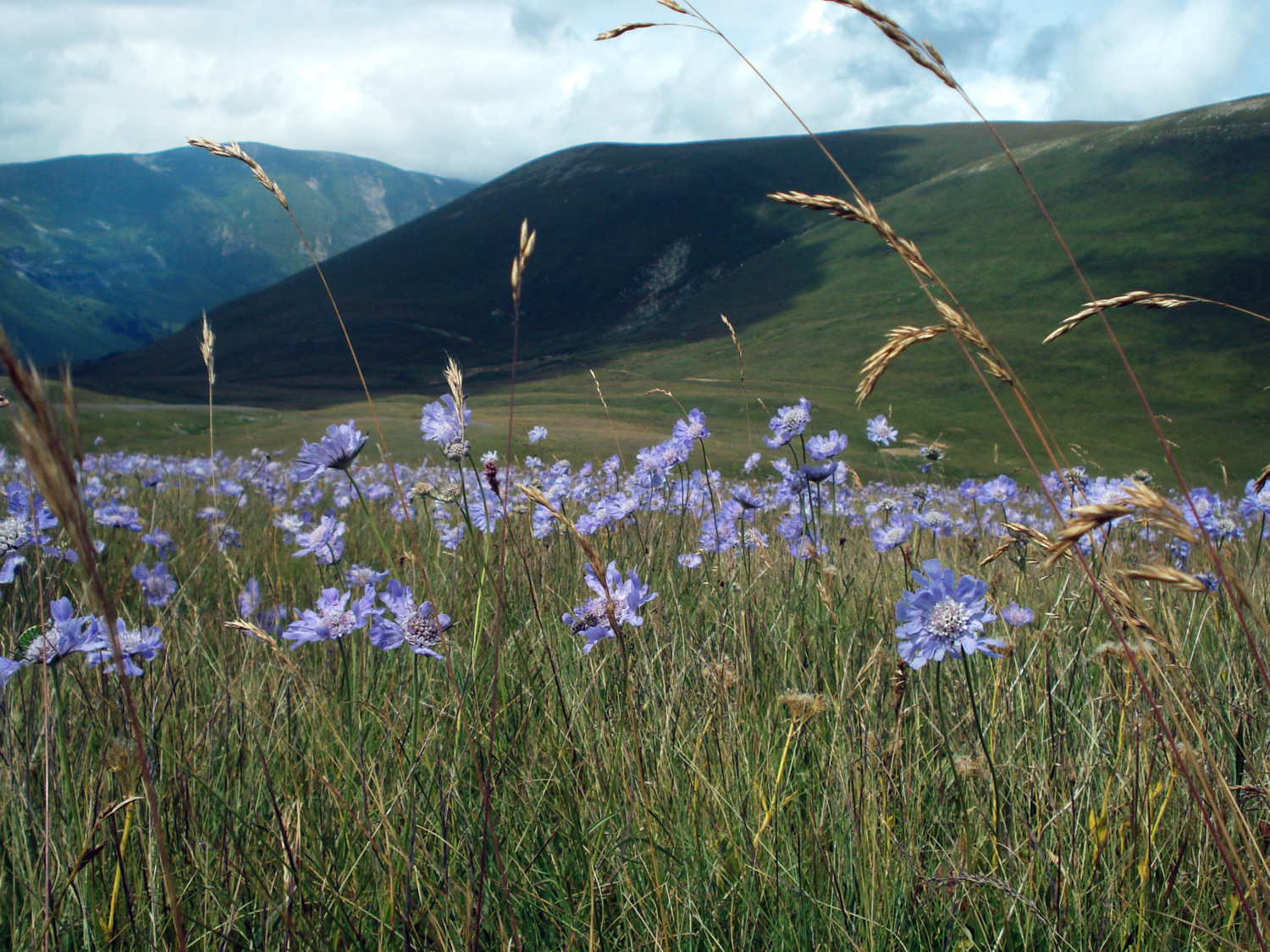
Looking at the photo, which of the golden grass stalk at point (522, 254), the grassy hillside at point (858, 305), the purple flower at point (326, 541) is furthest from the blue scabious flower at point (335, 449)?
the grassy hillside at point (858, 305)

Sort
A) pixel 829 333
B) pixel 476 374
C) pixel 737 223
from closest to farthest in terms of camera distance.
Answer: pixel 829 333, pixel 476 374, pixel 737 223

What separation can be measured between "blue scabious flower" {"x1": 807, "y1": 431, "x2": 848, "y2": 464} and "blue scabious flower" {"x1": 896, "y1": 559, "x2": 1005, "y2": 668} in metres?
1.38

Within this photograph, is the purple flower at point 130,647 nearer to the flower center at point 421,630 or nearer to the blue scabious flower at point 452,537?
the flower center at point 421,630

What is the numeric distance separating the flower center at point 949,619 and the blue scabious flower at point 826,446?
138 cm

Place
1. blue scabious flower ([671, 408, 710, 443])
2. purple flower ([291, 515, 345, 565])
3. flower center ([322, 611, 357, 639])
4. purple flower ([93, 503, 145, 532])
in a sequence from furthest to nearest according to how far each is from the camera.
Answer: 1. purple flower ([93, 503, 145, 532])
2. blue scabious flower ([671, 408, 710, 443])
3. purple flower ([291, 515, 345, 565])
4. flower center ([322, 611, 357, 639])

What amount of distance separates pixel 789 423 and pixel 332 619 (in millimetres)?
1678

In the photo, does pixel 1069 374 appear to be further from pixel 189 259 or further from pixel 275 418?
pixel 189 259

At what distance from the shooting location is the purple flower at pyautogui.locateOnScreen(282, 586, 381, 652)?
147 centimetres

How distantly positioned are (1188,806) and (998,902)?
0.42 m

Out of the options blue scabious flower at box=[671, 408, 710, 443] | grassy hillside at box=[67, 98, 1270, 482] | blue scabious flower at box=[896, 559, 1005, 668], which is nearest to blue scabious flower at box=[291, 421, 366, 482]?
blue scabious flower at box=[896, 559, 1005, 668]

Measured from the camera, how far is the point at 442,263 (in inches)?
3091

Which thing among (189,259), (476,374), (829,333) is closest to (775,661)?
(829,333)

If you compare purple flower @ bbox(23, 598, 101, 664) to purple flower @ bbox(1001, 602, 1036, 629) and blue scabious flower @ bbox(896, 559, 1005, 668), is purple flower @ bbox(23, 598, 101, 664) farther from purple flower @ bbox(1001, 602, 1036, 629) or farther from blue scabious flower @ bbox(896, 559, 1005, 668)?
purple flower @ bbox(1001, 602, 1036, 629)

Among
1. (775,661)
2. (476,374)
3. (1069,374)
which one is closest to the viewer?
(775,661)
